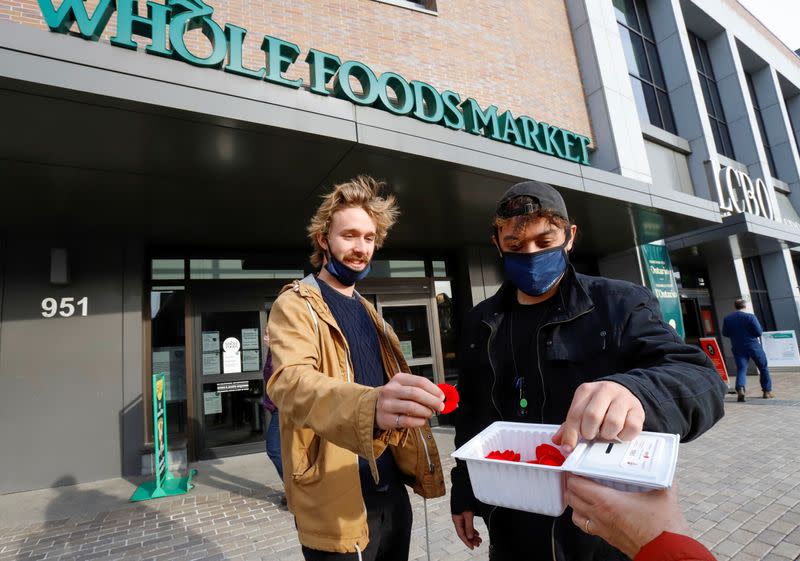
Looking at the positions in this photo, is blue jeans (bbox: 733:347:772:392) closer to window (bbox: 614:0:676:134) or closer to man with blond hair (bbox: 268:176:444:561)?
window (bbox: 614:0:676:134)

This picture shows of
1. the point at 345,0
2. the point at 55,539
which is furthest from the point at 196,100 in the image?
the point at 345,0

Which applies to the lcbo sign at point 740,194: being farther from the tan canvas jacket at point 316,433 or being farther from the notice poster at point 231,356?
the tan canvas jacket at point 316,433

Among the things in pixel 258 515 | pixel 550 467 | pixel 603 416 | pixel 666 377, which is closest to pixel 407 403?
pixel 550 467

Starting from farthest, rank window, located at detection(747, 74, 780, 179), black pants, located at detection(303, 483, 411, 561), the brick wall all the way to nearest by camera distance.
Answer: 1. window, located at detection(747, 74, 780, 179)
2. the brick wall
3. black pants, located at detection(303, 483, 411, 561)

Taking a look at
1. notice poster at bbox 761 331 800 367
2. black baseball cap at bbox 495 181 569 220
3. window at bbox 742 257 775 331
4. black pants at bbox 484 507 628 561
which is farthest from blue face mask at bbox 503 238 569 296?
window at bbox 742 257 775 331

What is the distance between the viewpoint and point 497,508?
1646 mm

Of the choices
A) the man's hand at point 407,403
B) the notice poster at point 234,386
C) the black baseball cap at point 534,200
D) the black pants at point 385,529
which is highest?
the black baseball cap at point 534,200

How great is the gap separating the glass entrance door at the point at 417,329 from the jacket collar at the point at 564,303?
5984 millimetres

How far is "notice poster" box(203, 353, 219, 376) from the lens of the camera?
21.6ft

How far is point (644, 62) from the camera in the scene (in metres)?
13.3

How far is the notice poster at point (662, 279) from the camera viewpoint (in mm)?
9773

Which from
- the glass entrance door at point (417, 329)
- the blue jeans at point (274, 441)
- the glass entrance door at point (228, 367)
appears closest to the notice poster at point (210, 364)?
the glass entrance door at point (228, 367)

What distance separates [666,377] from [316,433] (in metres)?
1.03

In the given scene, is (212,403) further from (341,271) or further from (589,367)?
(589,367)
